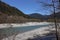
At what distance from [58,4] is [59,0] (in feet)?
0.44

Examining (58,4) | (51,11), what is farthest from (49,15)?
(58,4)

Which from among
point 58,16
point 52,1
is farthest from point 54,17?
point 52,1

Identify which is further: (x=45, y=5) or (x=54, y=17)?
(x=54, y=17)

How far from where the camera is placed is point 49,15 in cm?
544

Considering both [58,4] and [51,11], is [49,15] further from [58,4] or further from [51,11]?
[58,4]

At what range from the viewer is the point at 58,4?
5.27m

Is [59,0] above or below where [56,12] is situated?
above

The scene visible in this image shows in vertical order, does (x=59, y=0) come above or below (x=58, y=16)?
above

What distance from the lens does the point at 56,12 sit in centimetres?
545

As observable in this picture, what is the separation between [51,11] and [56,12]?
0.59 ft

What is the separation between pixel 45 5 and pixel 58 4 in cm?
44

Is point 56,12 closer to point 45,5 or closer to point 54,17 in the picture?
point 54,17

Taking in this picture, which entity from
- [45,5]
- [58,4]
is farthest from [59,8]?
[45,5]

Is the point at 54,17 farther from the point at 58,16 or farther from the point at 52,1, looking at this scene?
the point at 52,1
